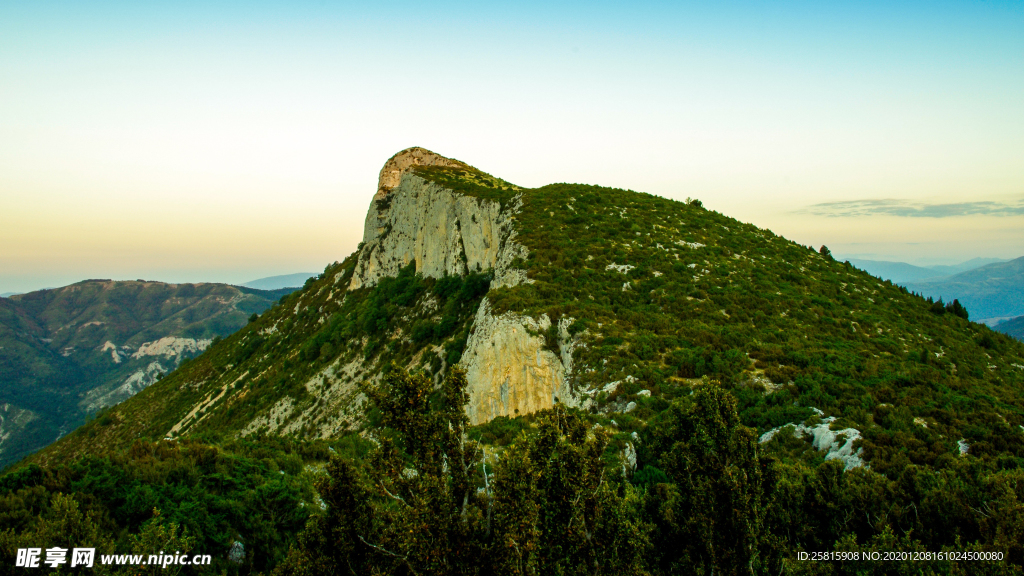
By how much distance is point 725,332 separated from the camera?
20.6 meters

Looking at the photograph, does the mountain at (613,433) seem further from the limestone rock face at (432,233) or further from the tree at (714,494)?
the limestone rock face at (432,233)

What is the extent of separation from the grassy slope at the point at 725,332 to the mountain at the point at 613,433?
0.16 metres

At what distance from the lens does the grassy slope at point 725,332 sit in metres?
14.1

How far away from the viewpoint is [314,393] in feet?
131

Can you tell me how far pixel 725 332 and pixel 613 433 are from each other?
10218 millimetres

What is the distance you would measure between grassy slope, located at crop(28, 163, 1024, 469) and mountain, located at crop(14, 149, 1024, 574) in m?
0.16

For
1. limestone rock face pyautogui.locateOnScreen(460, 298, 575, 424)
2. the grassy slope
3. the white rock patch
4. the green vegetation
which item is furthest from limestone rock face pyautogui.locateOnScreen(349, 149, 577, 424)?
the white rock patch

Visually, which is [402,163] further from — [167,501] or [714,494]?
[714,494]

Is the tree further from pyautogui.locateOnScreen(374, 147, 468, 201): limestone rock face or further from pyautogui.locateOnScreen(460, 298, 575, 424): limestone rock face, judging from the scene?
pyautogui.locateOnScreen(374, 147, 468, 201): limestone rock face

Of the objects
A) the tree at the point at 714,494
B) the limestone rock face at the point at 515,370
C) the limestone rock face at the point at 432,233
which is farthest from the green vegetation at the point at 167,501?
the limestone rock face at the point at 432,233

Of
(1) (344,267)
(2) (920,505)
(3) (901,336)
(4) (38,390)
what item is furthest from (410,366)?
(4) (38,390)

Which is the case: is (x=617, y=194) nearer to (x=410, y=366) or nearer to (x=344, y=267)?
(x=410, y=366)

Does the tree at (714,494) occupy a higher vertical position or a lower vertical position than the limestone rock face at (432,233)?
lower

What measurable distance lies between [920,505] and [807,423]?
5583 mm
